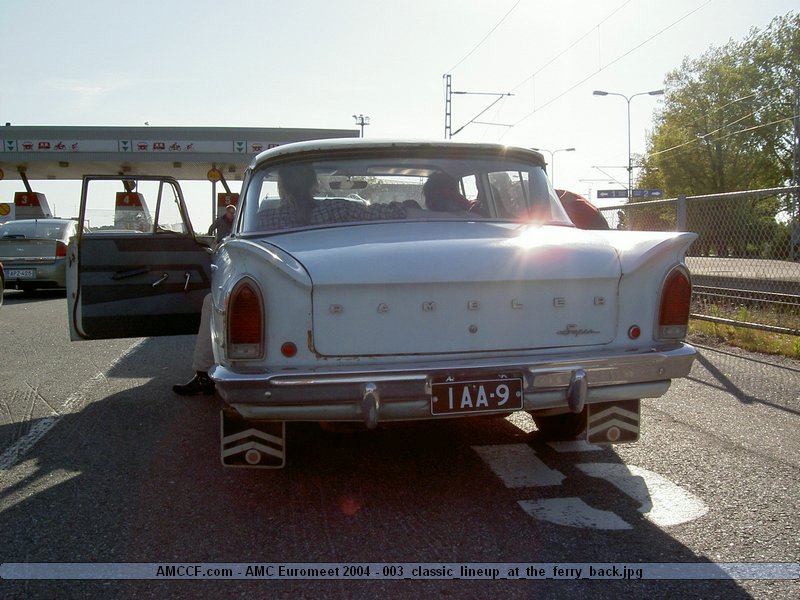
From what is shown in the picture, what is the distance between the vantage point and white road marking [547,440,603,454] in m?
4.65

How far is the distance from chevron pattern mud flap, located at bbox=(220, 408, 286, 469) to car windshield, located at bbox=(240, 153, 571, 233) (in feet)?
3.54

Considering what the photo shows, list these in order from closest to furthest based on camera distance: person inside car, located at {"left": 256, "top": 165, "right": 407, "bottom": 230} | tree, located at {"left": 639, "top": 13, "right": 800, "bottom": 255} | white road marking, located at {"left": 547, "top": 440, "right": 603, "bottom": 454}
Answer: person inside car, located at {"left": 256, "top": 165, "right": 407, "bottom": 230} < white road marking, located at {"left": 547, "top": 440, "right": 603, "bottom": 454} < tree, located at {"left": 639, "top": 13, "right": 800, "bottom": 255}

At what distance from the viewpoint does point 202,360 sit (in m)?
5.75

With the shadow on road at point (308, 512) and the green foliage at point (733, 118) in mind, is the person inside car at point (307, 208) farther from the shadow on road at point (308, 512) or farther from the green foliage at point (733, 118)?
the green foliage at point (733, 118)

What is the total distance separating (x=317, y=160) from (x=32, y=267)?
12.3 meters

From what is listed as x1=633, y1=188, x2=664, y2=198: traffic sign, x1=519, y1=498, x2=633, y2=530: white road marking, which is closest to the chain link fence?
x1=519, y1=498, x2=633, y2=530: white road marking

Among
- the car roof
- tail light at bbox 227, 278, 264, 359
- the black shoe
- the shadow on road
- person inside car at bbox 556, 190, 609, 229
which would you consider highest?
the car roof

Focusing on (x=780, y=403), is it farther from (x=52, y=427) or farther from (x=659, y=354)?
(x=52, y=427)

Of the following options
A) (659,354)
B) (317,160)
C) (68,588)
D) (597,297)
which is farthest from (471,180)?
(68,588)

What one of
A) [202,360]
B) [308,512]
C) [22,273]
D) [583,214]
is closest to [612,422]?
[308,512]

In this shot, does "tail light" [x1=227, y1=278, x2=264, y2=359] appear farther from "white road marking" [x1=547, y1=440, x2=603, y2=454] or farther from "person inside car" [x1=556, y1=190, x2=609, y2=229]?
"person inside car" [x1=556, y1=190, x2=609, y2=229]

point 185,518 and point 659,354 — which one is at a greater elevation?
point 659,354

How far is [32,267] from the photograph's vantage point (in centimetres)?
1494

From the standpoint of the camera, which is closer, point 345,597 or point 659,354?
point 345,597
